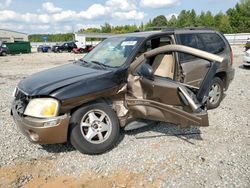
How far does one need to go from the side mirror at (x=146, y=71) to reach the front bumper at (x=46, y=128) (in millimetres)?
1338

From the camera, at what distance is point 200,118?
3.64 meters

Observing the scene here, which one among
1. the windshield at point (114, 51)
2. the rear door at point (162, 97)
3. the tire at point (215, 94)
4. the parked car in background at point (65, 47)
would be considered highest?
the windshield at point (114, 51)

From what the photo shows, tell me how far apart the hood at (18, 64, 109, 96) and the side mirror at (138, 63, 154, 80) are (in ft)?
1.77

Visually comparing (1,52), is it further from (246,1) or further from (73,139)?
(246,1)

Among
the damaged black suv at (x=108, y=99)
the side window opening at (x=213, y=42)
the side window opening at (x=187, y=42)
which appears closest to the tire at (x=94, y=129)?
the damaged black suv at (x=108, y=99)

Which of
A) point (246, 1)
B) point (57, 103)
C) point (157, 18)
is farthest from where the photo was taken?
point (157, 18)

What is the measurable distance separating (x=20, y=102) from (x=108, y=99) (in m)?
1.31

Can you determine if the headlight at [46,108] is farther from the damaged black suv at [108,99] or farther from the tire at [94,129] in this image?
the tire at [94,129]

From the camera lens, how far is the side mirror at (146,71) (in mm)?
3953

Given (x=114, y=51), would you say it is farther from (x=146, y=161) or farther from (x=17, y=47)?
(x=17, y=47)

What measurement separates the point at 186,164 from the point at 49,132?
1.89 meters

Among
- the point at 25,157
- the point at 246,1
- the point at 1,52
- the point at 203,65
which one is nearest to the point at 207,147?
the point at 203,65

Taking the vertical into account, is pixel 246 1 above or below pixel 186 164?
above

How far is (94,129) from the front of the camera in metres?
3.76
